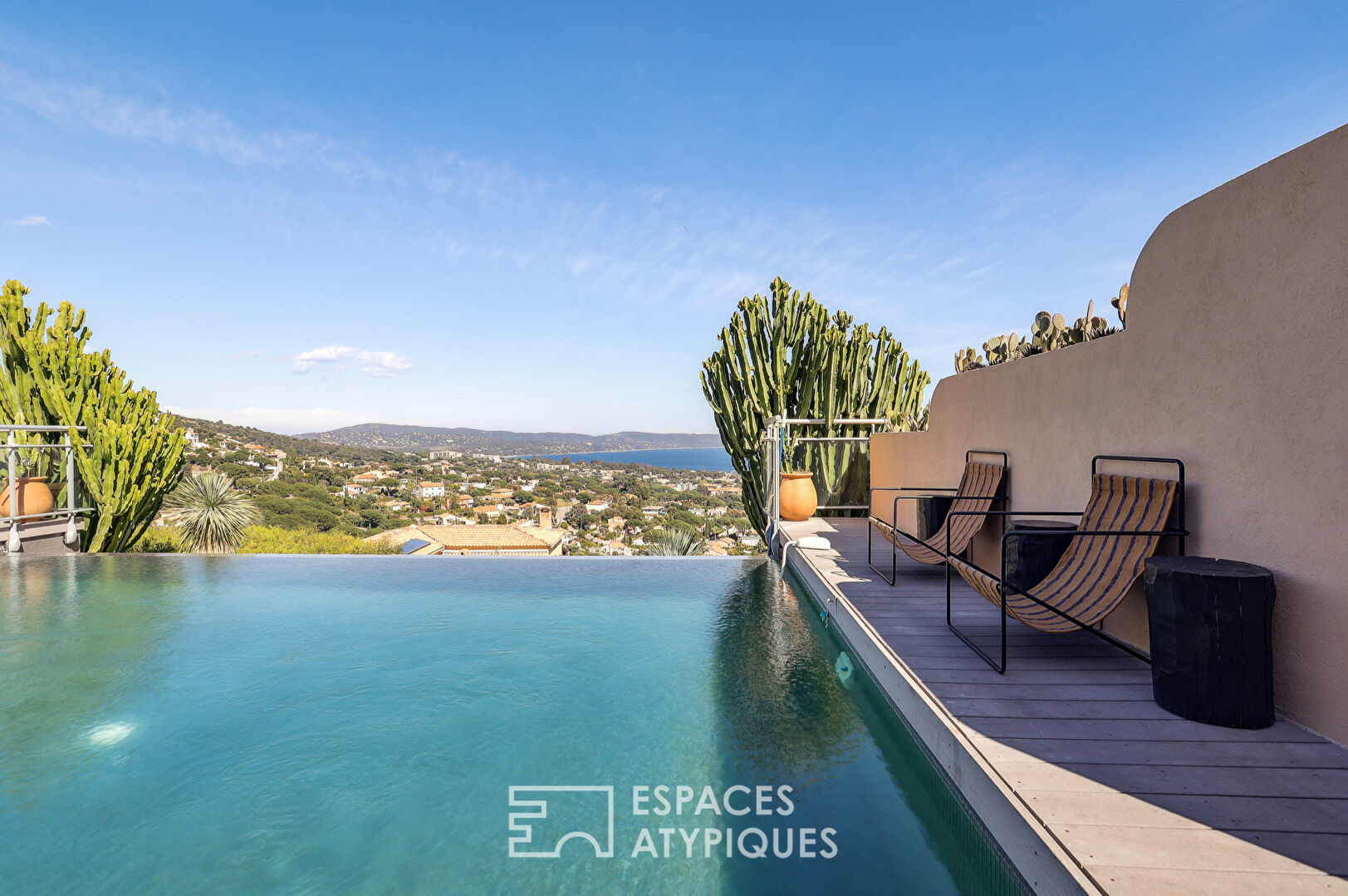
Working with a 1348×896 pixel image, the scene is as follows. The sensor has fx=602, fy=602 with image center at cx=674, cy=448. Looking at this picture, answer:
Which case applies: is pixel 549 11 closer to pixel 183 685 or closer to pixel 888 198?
pixel 888 198

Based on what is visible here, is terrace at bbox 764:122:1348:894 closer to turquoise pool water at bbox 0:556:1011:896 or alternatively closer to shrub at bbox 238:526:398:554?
turquoise pool water at bbox 0:556:1011:896

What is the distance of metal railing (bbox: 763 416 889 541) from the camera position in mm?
8188

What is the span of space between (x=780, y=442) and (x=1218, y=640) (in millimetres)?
6219

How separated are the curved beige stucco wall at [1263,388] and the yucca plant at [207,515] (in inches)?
469

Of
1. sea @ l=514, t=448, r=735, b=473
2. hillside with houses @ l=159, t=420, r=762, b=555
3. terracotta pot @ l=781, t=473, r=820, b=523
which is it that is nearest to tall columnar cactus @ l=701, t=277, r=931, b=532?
terracotta pot @ l=781, t=473, r=820, b=523

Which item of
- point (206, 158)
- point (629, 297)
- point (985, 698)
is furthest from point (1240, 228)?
point (629, 297)

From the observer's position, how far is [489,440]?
3909 centimetres

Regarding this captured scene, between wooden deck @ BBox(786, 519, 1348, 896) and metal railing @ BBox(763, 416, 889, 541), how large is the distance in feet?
16.4

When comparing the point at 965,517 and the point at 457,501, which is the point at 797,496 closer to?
the point at 965,517

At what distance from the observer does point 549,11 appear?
9.43 m

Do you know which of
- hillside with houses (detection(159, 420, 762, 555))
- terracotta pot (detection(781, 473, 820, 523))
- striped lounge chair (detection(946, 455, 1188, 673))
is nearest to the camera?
striped lounge chair (detection(946, 455, 1188, 673))

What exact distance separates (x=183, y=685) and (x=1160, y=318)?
20.3ft

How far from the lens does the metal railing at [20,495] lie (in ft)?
26.1

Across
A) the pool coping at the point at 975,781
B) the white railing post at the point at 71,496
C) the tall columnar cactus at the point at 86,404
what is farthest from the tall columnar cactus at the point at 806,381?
the white railing post at the point at 71,496
